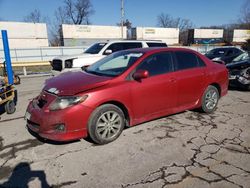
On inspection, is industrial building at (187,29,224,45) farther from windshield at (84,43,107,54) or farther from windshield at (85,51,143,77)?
windshield at (85,51,143,77)

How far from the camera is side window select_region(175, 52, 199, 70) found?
4891 millimetres

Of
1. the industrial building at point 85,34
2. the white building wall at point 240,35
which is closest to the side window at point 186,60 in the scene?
the industrial building at point 85,34

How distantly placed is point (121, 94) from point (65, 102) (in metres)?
0.99

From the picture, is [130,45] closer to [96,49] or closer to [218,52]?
[96,49]

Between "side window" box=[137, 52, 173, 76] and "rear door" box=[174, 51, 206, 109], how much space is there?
0.70 ft

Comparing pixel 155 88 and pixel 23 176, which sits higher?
pixel 155 88

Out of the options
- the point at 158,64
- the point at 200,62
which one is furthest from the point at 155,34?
the point at 158,64

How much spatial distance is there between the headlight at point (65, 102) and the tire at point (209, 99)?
312 centimetres

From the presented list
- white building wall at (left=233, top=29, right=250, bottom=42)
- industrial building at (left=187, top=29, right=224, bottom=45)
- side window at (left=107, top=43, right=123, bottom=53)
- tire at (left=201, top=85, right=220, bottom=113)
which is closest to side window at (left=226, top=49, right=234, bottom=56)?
side window at (left=107, top=43, right=123, bottom=53)

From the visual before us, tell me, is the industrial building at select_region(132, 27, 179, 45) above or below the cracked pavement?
above

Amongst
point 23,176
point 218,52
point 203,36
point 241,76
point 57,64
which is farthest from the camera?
point 203,36

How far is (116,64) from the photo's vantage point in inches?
191

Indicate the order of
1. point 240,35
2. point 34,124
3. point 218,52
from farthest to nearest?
point 240,35, point 218,52, point 34,124

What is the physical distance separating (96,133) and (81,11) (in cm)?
7552
